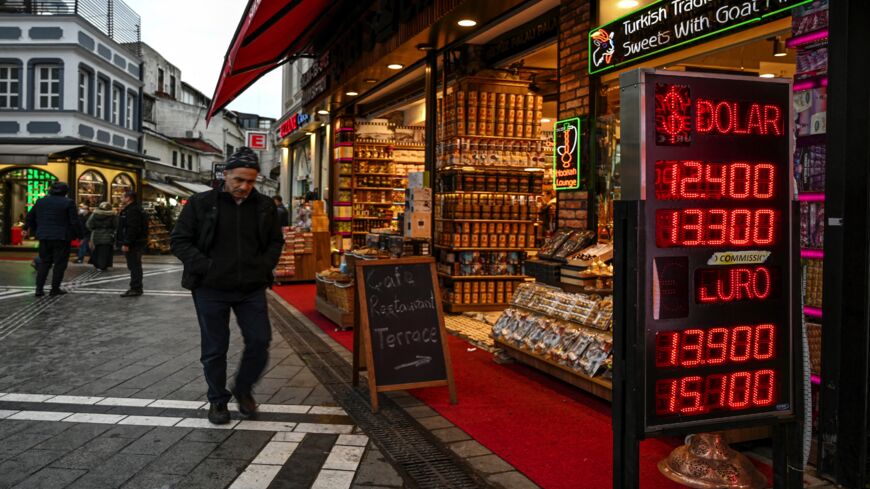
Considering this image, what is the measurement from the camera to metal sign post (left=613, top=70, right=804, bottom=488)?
2850mm

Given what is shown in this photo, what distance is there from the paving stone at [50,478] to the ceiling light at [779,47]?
571 centimetres

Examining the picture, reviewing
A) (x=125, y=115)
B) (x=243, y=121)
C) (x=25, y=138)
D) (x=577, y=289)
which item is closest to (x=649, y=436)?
(x=577, y=289)

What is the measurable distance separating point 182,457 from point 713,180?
323 cm

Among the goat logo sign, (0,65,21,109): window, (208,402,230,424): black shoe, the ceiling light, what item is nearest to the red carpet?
(208,402,230,424): black shoe

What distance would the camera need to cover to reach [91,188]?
2558 cm

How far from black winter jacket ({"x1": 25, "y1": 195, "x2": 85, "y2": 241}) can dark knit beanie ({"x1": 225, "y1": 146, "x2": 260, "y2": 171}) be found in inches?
310

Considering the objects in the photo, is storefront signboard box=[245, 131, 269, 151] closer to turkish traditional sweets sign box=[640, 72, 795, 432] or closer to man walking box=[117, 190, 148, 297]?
man walking box=[117, 190, 148, 297]

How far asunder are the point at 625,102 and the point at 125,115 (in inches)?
1169

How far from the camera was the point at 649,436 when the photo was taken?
111 inches

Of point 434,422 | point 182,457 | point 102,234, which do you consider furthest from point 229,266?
point 102,234

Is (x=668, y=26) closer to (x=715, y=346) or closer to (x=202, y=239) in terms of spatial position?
(x=715, y=346)

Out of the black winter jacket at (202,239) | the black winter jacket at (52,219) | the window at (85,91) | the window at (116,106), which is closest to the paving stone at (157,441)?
the black winter jacket at (202,239)

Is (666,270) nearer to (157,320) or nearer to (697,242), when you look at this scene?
(697,242)

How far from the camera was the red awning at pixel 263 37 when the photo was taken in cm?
858
